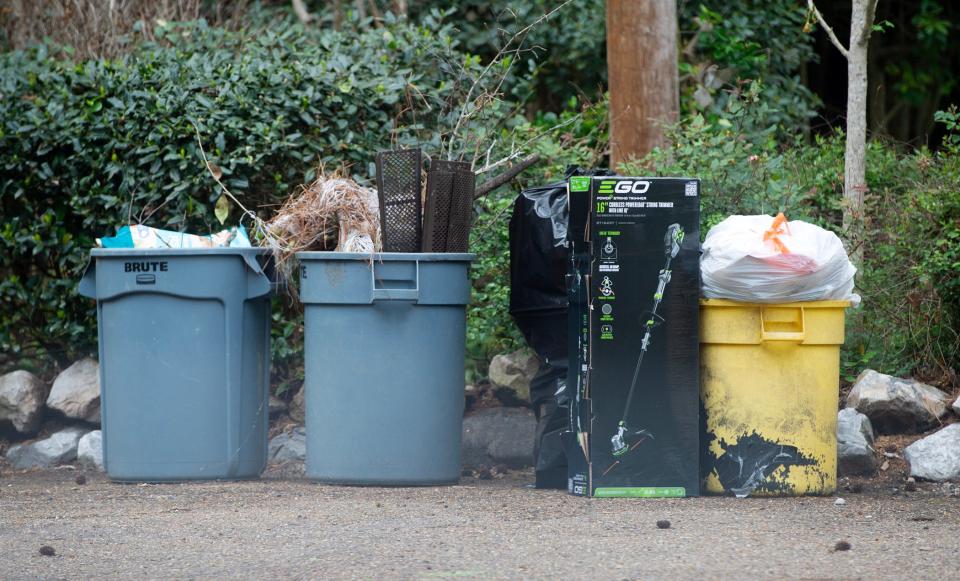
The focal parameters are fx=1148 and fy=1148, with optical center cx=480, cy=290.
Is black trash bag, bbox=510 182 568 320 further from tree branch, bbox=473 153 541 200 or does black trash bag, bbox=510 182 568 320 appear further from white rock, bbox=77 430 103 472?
white rock, bbox=77 430 103 472

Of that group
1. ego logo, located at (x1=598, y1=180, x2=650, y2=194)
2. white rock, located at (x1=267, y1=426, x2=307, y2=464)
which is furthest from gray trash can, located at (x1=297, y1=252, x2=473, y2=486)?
white rock, located at (x1=267, y1=426, x2=307, y2=464)

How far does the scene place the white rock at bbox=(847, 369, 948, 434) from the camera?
5.80 m

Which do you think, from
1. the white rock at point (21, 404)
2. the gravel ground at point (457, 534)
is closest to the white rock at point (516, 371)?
the gravel ground at point (457, 534)

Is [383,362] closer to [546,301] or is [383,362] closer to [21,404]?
Answer: [546,301]

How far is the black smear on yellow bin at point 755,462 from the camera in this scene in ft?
16.3

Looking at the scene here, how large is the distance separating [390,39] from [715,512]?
13.3 feet

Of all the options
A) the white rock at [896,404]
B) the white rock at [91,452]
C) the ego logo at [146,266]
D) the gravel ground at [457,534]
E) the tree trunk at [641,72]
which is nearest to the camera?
the gravel ground at [457,534]

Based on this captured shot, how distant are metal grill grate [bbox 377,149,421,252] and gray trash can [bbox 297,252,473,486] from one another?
6.6 inches

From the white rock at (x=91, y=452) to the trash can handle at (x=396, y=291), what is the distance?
7.52 ft

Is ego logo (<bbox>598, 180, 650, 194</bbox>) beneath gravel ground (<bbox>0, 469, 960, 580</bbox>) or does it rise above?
above

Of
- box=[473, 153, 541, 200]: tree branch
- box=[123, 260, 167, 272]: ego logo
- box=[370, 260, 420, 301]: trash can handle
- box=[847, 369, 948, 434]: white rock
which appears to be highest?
box=[473, 153, 541, 200]: tree branch

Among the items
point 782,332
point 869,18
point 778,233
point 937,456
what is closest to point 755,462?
point 782,332

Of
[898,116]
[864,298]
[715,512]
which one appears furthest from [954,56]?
[715,512]

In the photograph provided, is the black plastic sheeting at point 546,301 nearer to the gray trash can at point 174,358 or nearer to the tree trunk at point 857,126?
the gray trash can at point 174,358
